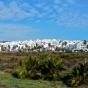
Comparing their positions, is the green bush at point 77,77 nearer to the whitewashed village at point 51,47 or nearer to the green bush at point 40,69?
the green bush at point 40,69

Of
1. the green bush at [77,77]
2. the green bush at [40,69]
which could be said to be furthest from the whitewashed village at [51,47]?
the green bush at [77,77]

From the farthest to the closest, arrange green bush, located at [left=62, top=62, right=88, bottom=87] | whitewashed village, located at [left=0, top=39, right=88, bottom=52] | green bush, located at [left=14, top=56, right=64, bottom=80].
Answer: whitewashed village, located at [left=0, top=39, right=88, bottom=52]
green bush, located at [left=14, top=56, right=64, bottom=80]
green bush, located at [left=62, top=62, right=88, bottom=87]

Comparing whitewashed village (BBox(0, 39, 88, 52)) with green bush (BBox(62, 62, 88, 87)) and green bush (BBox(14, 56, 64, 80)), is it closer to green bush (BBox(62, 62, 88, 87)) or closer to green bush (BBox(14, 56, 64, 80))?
green bush (BBox(14, 56, 64, 80))

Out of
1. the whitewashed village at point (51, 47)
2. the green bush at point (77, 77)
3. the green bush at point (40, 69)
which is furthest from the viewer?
the whitewashed village at point (51, 47)

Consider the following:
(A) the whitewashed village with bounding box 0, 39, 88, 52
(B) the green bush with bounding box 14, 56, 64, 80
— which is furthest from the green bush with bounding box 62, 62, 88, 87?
(A) the whitewashed village with bounding box 0, 39, 88, 52

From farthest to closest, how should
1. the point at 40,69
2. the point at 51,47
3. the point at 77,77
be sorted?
the point at 51,47 < the point at 40,69 < the point at 77,77

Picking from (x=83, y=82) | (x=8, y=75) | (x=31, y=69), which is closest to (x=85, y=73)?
(x=83, y=82)

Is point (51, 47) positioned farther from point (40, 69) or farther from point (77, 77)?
point (77, 77)

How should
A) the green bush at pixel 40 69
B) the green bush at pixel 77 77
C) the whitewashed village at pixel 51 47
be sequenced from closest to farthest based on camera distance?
the green bush at pixel 77 77 < the green bush at pixel 40 69 < the whitewashed village at pixel 51 47

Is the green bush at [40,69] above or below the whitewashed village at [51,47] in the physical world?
below

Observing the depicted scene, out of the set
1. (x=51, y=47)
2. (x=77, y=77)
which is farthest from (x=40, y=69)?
(x=51, y=47)

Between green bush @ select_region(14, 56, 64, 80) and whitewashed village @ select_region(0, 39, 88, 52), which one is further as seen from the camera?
whitewashed village @ select_region(0, 39, 88, 52)

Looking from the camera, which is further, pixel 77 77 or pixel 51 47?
pixel 51 47

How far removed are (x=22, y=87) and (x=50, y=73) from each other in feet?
11.0
